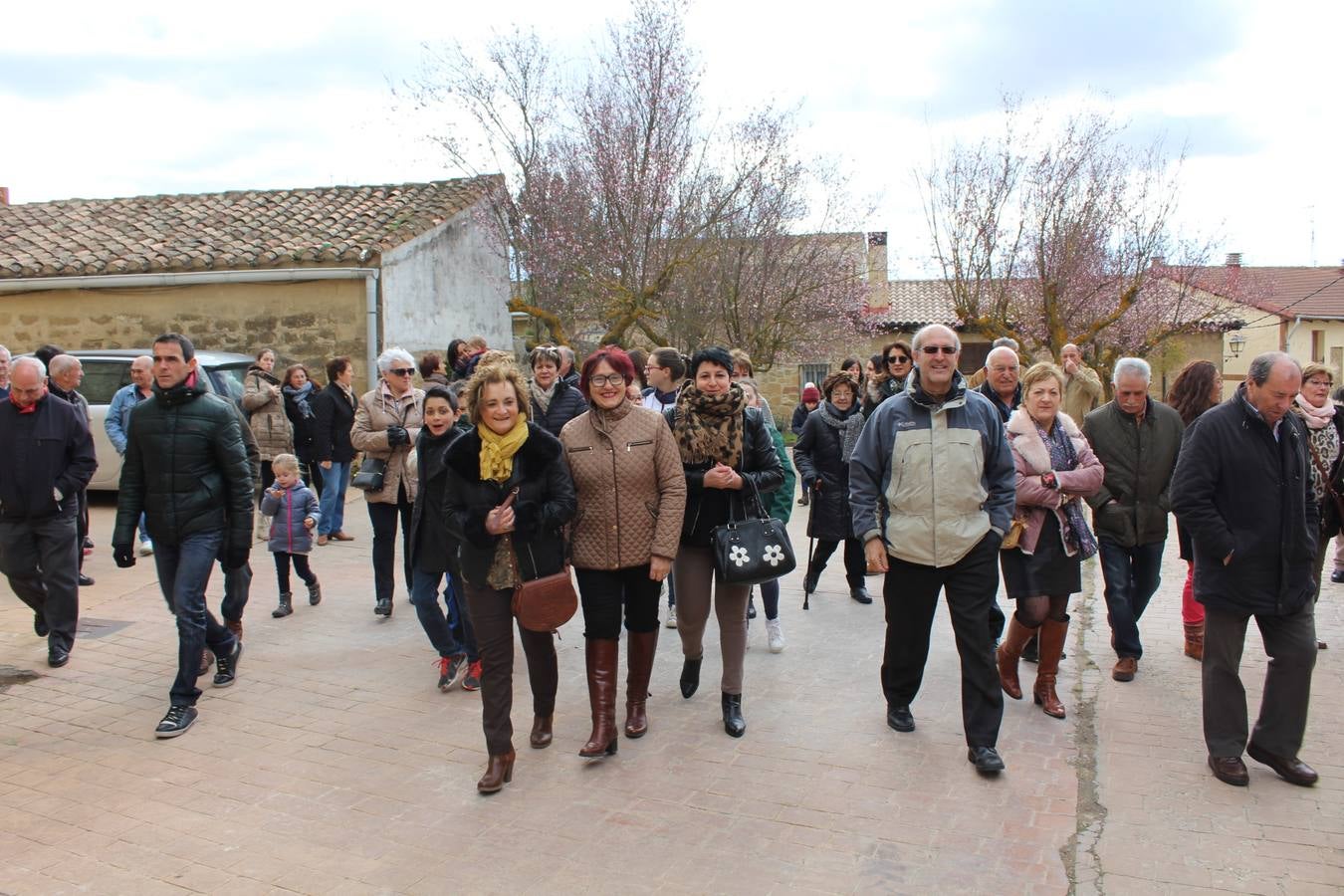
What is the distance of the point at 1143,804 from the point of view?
423 cm

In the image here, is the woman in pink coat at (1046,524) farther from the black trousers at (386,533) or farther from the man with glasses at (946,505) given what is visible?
the black trousers at (386,533)

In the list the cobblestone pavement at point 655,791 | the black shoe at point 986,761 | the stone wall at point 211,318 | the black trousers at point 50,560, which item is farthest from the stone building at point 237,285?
the black shoe at point 986,761

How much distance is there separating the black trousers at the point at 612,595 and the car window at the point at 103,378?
9.46 metres

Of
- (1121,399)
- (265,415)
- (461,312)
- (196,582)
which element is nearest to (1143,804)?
(1121,399)

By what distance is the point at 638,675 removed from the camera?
5.05 meters

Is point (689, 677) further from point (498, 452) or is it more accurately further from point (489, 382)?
point (489, 382)

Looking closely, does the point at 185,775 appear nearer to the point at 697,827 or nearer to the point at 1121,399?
the point at 697,827

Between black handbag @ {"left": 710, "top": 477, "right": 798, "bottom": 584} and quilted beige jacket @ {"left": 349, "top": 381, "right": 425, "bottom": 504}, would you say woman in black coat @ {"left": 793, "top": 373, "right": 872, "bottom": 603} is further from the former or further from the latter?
quilted beige jacket @ {"left": 349, "top": 381, "right": 425, "bottom": 504}

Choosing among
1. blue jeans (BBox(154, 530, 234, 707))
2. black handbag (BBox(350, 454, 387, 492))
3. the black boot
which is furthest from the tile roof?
blue jeans (BBox(154, 530, 234, 707))

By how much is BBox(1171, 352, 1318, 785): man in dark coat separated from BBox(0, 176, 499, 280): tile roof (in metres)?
13.0

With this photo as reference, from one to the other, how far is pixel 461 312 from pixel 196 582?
45.0 feet

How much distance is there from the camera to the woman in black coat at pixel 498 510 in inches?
175

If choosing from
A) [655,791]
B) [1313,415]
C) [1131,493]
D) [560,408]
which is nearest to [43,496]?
[560,408]

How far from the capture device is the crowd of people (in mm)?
4445
